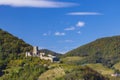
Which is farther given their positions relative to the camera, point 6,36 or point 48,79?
point 6,36

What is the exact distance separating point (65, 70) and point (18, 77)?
18.1 meters

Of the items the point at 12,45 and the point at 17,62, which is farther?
the point at 12,45

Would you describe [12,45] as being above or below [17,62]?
above

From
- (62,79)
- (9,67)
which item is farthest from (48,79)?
(9,67)

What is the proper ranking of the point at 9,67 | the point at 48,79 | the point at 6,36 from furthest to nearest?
the point at 6,36
the point at 9,67
the point at 48,79

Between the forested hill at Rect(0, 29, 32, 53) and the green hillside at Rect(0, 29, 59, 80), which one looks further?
the forested hill at Rect(0, 29, 32, 53)

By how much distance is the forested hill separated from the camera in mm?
178750

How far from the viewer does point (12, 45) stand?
18550cm

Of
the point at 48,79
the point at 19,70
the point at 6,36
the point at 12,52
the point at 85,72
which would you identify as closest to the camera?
the point at 48,79

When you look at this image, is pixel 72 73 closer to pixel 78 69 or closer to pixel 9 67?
pixel 78 69

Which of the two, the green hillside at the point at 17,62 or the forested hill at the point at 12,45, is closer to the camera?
the green hillside at the point at 17,62

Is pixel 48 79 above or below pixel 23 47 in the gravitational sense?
below

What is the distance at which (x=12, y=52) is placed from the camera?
178 metres

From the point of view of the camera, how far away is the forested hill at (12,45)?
7037 inches
